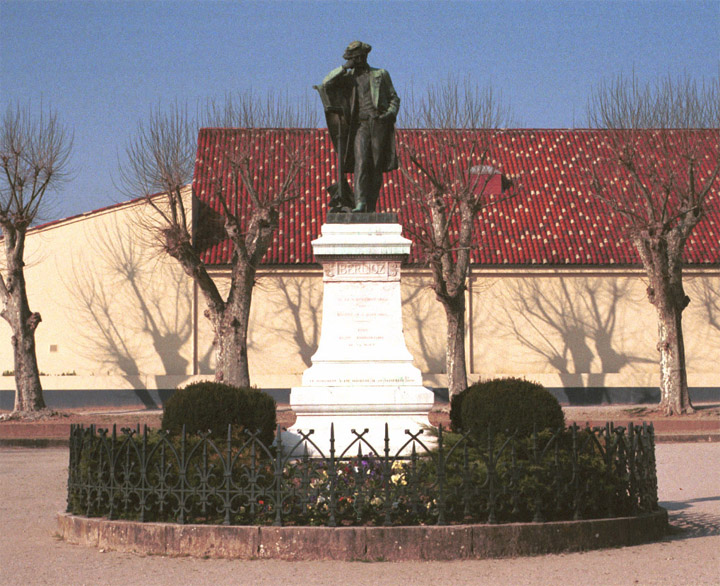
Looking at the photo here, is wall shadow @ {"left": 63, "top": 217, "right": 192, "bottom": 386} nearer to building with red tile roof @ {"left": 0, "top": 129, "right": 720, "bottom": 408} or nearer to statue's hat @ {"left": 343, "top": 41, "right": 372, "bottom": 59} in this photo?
building with red tile roof @ {"left": 0, "top": 129, "right": 720, "bottom": 408}

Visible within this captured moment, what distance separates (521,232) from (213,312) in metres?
11.9

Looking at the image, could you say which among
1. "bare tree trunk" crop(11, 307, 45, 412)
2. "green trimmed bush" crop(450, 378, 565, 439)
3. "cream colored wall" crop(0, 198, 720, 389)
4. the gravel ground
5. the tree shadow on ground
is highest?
"cream colored wall" crop(0, 198, 720, 389)

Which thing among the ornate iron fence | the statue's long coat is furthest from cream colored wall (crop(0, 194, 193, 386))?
the ornate iron fence

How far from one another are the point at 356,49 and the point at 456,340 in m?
15.9

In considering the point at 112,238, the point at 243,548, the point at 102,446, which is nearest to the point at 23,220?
the point at 112,238

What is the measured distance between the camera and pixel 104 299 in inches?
1321

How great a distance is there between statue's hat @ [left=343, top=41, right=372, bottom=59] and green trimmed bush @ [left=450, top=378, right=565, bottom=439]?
15.2ft

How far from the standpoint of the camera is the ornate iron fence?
29.2 ft

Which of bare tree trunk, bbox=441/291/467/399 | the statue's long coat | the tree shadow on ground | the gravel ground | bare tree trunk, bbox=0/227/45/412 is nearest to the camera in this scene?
the gravel ground

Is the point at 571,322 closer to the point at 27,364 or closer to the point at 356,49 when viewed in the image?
the point at 27,364

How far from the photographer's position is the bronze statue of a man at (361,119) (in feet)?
41.5

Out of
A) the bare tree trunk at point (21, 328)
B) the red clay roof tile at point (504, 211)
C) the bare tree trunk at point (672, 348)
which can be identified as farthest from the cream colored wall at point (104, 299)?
the bare tree trunk at point (672, 348)

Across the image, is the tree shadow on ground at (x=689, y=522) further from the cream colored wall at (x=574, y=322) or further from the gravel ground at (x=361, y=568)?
the cream colored wall at (x=574, y=322)

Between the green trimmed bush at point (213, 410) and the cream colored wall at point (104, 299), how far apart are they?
22.6 meters
